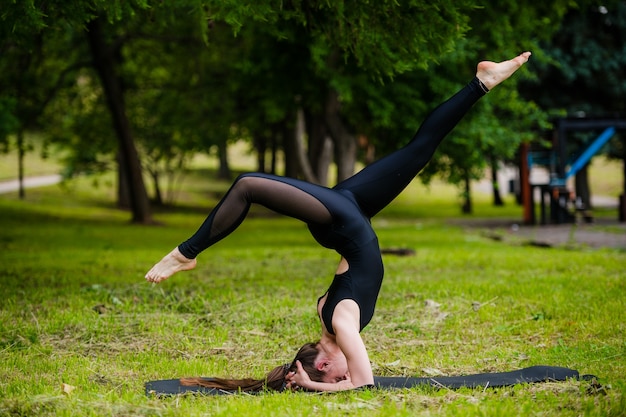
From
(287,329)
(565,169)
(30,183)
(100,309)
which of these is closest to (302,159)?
(565,169)

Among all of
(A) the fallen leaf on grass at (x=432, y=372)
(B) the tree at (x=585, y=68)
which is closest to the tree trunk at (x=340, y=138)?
(B) the tree at (x=585, y=68)

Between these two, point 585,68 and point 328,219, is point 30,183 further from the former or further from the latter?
point 328,219

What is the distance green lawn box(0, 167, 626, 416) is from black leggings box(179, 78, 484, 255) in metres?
1.17

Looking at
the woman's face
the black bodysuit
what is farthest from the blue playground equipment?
the woman's face

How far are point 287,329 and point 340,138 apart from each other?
13844 millimetres

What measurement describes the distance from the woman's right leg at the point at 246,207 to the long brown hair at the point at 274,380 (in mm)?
801

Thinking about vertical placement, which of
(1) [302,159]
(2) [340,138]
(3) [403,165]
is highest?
(2) [340,138]

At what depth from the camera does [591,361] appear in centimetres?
613

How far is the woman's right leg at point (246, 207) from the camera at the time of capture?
5504 millimetres

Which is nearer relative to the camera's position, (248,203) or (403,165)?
(248,203)

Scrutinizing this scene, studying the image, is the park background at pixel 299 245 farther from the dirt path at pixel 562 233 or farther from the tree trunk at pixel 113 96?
the dirt path at pixel 562 233

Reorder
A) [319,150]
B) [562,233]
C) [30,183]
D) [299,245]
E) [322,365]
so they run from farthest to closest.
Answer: [30,183]
[319,150]
[562,233]
[299,245]
[322,365]

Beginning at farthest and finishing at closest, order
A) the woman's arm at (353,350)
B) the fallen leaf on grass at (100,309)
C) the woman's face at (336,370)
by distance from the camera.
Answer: the fallen leaf on grass at (100,309), the woman's face at (336,370), the woman's arm at (353,350)

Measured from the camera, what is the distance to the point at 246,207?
5.54 metres
